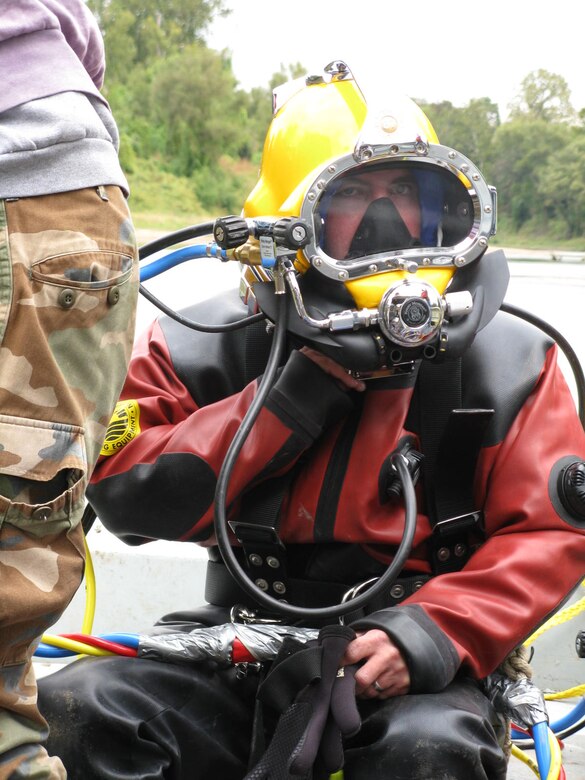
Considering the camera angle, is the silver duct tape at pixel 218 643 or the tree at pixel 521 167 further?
the tree at pixel 521 167

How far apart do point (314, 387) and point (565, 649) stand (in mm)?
1136

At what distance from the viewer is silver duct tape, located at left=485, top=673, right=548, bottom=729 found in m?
1.55

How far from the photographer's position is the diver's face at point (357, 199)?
163cm

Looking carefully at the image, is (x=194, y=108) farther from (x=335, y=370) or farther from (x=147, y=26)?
(x=335, y=370)

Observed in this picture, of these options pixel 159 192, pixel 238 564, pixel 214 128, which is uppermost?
pixel 238 564

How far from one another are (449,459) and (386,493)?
120 millimetres

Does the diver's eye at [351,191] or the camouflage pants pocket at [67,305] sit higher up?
the diver's eye at [351,191]

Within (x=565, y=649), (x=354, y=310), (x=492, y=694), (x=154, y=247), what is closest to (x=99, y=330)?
(x=354, y=310)

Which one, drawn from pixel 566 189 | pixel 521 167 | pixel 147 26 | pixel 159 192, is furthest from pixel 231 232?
pixel 147 26

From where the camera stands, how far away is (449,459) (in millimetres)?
1628

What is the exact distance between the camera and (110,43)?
138ft

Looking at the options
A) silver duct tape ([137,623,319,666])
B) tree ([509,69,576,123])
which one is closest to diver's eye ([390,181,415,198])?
silver duct tape ([137,623,319,666])

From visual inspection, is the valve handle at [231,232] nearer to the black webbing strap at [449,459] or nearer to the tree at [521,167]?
the black webbing strap at [449,459]

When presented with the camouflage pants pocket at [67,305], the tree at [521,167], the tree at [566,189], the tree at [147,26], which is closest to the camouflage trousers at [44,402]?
the camouflage pants pocket at [67,305]
